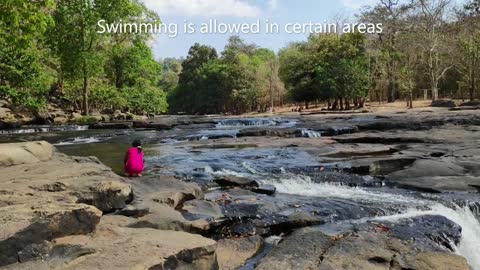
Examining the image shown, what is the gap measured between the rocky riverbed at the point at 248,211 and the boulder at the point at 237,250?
2 centimetres

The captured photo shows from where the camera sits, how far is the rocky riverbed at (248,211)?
4.41 m

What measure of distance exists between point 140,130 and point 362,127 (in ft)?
42.2

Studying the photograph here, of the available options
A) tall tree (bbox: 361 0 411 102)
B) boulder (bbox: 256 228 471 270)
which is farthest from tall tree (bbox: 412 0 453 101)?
boulder (bbox: 256 228 471 270)

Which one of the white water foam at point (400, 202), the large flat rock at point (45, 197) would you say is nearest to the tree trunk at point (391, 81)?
the white water foam at point (400, 202)

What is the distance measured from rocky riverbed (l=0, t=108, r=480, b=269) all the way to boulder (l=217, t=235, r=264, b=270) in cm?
2

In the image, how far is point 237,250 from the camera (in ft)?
19.0

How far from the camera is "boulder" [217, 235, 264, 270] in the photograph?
17.7 feet

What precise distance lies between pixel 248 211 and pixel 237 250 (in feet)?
4.20

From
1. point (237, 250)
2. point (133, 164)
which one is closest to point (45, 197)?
point (237, 250)

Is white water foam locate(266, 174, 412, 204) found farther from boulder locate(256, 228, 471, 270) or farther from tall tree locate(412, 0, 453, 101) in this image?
tall tree locate(412, 0, 453, 101)

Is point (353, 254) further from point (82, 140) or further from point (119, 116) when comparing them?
point (119, 116)

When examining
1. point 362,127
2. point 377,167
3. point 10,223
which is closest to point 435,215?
point 377,167

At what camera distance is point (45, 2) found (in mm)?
11086

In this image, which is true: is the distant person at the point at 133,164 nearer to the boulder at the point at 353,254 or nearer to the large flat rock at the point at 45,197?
the large flat rock at the point at 45,197
